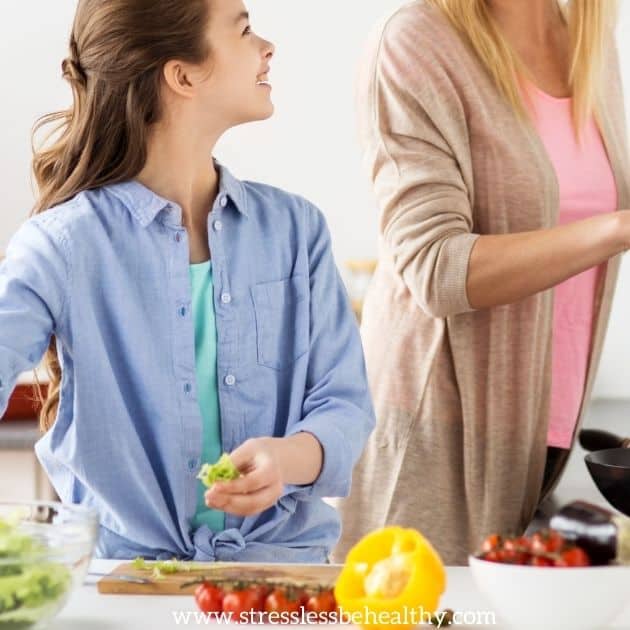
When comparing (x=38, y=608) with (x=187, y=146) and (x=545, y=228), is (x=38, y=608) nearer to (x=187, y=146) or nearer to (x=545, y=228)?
(x=187, y=146)

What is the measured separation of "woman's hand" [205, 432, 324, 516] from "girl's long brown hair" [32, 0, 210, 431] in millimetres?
356

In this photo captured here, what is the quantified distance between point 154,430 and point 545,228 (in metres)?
0.61

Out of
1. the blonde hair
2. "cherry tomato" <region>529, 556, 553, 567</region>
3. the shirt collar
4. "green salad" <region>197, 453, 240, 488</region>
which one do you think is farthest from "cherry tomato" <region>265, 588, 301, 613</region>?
the blonde hair

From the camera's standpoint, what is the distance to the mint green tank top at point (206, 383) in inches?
61.6

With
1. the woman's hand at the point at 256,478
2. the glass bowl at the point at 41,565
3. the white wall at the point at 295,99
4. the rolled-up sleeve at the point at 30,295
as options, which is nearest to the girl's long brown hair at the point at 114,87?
the rolled-up sleeve at the point at 30,295

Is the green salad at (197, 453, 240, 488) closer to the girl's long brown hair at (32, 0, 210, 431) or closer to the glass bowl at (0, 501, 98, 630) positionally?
the glass bowl at (0, 501, 98, 630)

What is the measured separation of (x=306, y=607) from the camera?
119cm

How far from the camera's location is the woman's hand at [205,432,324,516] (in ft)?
4.21

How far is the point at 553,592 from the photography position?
3.49 feet

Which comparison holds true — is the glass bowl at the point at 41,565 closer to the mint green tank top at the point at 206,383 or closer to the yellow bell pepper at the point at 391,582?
the yellow bell pepper at the point at 391,582

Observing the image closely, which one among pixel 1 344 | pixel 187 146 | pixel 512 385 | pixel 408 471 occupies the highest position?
pixel 187 146

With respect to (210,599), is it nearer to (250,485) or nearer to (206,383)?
(250,485)

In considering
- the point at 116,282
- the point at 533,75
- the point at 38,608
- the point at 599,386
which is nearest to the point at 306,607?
the point at 38,608

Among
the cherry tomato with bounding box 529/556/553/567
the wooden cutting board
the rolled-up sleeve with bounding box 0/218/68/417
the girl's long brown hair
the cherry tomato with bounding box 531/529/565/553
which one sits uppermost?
the girl's long brown hair
